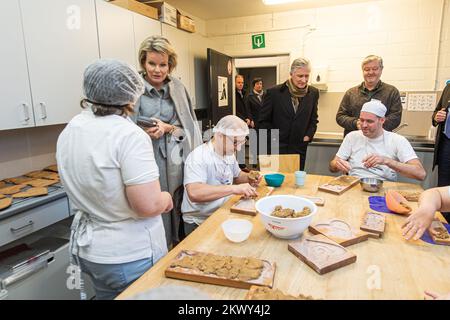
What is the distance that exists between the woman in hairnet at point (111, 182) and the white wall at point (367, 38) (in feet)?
11.2

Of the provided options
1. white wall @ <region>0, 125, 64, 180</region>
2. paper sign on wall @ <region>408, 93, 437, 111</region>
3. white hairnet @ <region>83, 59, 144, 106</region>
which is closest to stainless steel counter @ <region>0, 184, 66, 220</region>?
white wall @ <region>0, 125, 64, 180</region>

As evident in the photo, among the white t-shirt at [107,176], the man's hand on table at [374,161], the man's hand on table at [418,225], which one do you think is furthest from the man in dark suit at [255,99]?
the white t-shirt at [107,176]

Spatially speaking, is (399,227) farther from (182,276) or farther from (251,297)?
(182,276)

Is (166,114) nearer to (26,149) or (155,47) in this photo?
(155,47)

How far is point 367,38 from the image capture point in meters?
3.76

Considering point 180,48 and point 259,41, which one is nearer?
point 180,48

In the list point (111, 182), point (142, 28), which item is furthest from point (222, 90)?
point (111, 182)

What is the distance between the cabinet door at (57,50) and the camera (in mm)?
1836

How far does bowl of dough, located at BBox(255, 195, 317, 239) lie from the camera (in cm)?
115

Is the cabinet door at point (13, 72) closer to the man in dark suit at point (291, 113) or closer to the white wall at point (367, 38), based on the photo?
the man in dark suit at point (291, 113)

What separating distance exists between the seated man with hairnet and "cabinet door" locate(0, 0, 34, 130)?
1.05m

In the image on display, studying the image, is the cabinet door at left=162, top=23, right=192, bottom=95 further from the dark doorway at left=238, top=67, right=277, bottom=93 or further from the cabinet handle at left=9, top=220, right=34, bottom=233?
the cabinet handle at left=9, top=220, right=34, bottom=233

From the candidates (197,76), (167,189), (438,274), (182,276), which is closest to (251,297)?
(182,276)

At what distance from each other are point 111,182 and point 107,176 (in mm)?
26
